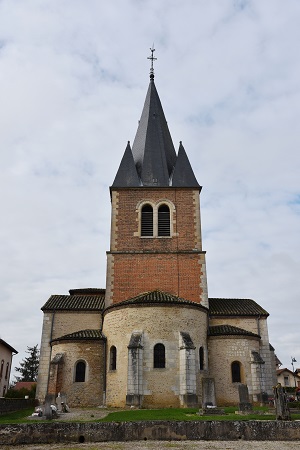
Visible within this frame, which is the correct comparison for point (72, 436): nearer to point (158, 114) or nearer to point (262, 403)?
point (262, 403)

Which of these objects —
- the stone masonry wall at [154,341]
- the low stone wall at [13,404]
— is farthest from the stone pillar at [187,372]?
the low stone wall at [13,404]

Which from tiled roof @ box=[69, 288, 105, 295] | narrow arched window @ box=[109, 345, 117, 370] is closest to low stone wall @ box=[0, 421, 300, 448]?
narrow arched window @ box=[109, 345, 117, 370]

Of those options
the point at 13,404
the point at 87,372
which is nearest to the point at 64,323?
the point at 87,372

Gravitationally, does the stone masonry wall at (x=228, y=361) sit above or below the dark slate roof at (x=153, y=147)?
below

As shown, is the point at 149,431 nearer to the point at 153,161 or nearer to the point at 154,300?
the point at 154,300

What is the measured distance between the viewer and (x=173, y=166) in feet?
113

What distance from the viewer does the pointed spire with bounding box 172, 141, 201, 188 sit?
1294 inches

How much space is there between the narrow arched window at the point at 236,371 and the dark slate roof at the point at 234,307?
13.0 feet

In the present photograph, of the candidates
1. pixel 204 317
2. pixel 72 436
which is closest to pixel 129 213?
pixel 204 317

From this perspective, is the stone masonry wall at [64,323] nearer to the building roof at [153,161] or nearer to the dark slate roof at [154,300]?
the dark slate roof at [154,300]

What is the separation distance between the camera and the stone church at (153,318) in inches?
938

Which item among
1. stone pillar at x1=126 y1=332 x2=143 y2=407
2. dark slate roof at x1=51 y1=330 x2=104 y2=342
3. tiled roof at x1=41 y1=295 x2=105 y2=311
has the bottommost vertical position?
stone pillar at x1=126 y1=332 x2=143 y2=407

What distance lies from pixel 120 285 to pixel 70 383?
23.4ft

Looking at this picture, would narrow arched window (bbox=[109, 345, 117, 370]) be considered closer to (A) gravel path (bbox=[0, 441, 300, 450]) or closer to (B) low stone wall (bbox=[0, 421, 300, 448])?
(B) low stone wall (bbox=[0, 421, 300, 448])
